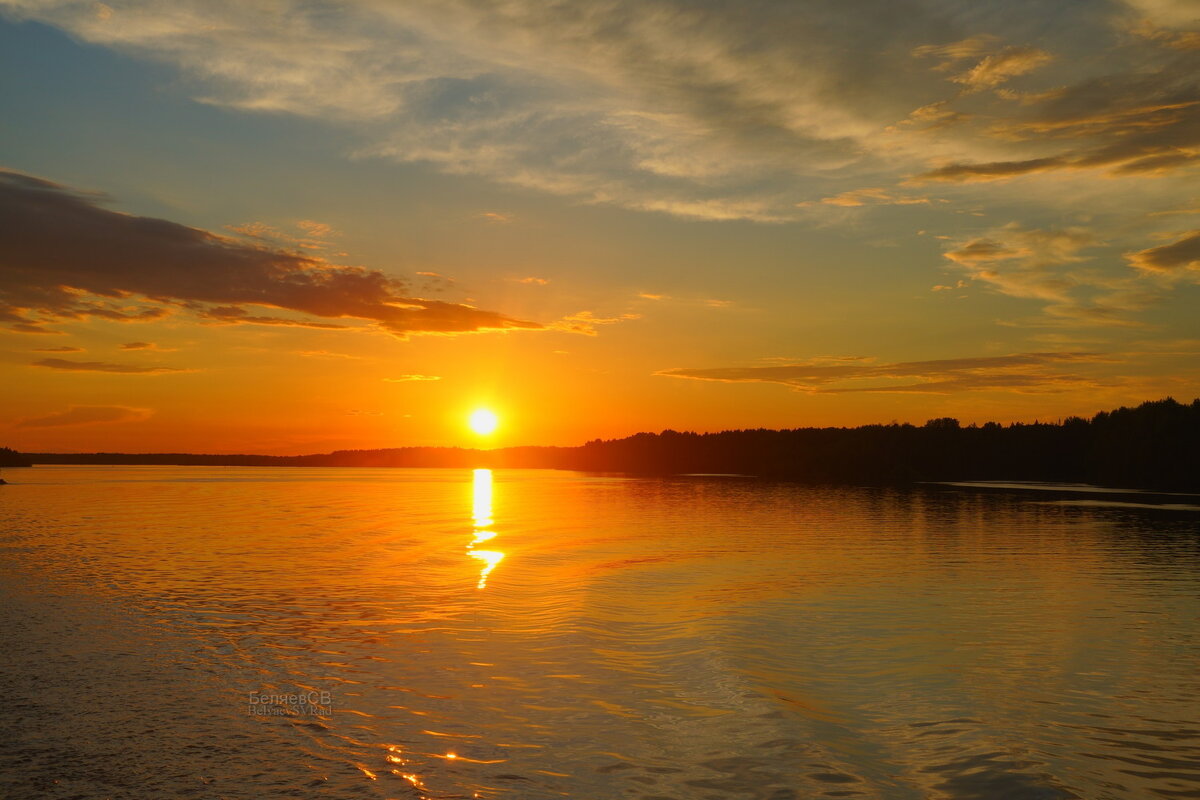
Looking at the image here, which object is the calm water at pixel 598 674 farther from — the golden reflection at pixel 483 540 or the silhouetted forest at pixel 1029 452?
the silhouetted forest at pixel 1029 452

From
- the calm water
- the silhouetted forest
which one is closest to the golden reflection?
the calm water

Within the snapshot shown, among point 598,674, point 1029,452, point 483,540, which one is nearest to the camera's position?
point 598,674

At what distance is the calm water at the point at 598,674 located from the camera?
1202cm

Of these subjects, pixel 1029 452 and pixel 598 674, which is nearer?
pixel 598 674

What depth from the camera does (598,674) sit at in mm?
18031

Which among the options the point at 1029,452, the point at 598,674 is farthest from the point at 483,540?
the point at 1029,452

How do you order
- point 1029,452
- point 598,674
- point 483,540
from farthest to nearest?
point 1029,452
point 483,540
point 598,674

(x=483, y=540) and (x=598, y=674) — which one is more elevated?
(x=598, y=674)

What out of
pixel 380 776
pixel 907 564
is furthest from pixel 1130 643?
pixel 380 776

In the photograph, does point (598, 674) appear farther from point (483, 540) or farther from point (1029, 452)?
point (1029, 452)

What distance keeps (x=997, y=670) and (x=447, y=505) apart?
257ft

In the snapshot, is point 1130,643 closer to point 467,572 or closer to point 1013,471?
point 467,572

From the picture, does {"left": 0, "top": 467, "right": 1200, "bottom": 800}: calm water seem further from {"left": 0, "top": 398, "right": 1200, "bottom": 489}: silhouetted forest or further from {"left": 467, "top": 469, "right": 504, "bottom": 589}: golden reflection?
{"left": 0, "top": 398, "right": 1200, "bottom": 489}: silhouetted forest

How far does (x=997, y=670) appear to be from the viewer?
1852 centimetres
